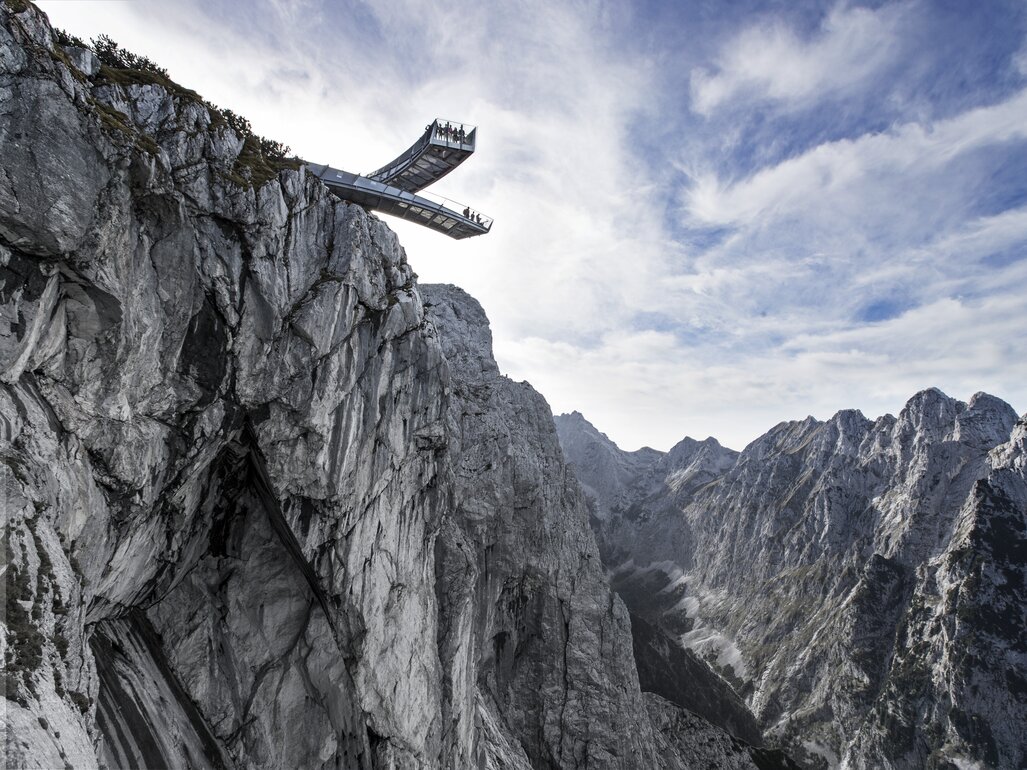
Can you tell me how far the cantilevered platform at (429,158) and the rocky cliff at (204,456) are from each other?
329 inches

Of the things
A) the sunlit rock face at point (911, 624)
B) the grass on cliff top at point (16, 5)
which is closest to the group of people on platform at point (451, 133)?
the grass on cliff top at point (16, 5)

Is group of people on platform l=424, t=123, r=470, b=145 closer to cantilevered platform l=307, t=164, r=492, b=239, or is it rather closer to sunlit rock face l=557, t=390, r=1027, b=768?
cantilevered platform l=307, t=164, r=492, b=239

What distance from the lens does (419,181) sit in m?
42.1

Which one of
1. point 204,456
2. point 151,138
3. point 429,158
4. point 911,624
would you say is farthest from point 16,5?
point 911,624

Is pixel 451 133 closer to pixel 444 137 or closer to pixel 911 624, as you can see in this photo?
pixel 444 137

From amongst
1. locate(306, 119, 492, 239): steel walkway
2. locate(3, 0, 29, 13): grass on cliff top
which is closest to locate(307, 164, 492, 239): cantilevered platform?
locate(306, 119, 492, 239): steel walkway

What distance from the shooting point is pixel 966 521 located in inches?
6093

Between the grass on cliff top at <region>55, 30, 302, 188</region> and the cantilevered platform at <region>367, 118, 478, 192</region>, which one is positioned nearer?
the grass on cliff top at <region>55, 30, 302, 188</region>

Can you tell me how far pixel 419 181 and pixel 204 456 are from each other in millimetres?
26039

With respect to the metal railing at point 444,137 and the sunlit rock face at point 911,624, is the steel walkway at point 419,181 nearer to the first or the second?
the metal railing at point 444,137

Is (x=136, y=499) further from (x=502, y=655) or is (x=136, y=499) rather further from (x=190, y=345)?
(x=502, y=655)

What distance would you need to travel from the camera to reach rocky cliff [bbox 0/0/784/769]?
54.3ft

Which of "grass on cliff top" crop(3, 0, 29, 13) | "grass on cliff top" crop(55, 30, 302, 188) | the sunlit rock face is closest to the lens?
"grass on cliff top" crop(3, 0, 29, 13)

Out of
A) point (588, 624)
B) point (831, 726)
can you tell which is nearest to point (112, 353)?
point (588, 624)
